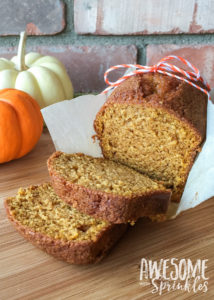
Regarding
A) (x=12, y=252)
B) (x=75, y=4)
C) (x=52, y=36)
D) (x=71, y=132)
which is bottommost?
(x=12, y=252)

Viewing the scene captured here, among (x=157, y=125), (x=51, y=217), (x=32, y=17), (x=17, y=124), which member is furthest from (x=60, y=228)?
(x=32, y=17)

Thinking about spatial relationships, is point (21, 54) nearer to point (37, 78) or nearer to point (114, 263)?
point (37, 78)

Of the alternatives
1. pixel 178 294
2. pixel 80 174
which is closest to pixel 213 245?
pixel 178 294

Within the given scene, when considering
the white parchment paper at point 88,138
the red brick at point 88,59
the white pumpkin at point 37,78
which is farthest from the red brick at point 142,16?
the white parchment paper at point 88,138

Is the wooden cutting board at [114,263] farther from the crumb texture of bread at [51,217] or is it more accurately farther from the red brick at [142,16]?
the red brick at [142,16]

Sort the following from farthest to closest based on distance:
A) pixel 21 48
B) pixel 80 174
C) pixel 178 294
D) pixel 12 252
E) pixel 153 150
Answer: pixel 21 48 → pixel 153 150 → pixel 80 174 → pixel 12 252 → pixel 178 294

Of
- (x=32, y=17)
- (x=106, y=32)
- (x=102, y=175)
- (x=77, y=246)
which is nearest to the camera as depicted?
(x=77, y=246)

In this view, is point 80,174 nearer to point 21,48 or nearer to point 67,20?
point 21,48
